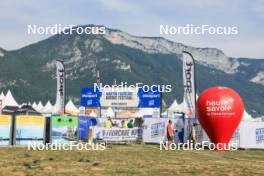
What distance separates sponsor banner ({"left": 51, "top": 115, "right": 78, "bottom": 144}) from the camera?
107 ft

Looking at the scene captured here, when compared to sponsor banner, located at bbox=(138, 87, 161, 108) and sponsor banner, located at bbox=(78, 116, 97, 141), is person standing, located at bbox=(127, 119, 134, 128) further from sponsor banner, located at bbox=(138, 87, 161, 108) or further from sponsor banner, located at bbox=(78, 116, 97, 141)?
sponsor banner, located at bbox=(138, 87, 161, 108)

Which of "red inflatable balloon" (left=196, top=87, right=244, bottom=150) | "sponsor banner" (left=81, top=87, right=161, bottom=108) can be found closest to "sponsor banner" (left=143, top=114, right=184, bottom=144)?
"red inflatable balloon" (left=196, top=87, right=244, bottom=150)

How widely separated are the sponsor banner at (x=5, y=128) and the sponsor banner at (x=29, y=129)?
549 mm

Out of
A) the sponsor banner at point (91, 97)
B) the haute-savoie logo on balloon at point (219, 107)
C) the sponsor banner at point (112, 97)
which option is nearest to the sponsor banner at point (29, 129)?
the haute-savoie logo on balloon at point (219, 107)

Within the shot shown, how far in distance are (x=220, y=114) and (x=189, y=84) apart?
592 centimetres

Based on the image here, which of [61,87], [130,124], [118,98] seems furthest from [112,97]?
[130,124]

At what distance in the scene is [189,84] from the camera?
3650cm

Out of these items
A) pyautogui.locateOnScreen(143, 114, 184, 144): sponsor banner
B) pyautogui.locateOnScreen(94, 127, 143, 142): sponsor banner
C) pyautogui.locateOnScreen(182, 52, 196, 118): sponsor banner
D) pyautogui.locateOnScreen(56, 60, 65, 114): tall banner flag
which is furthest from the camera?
pyautogui.locateOnScreen(56, 60, 65, 114): tall banner flag

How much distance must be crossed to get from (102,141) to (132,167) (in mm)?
20572

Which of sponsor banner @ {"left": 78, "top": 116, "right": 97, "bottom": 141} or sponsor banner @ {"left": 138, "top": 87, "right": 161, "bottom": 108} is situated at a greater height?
sponsor banner @ {"left": 138, "top": 87, "right": 161, "bottom": 108}

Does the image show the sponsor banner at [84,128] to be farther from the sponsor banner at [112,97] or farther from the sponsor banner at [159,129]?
the sponsor banner at [112,97]

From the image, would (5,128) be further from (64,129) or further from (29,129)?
(64,129)

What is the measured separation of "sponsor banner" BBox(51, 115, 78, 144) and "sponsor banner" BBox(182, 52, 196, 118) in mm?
7725

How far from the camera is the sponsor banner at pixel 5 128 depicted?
30266 mm
